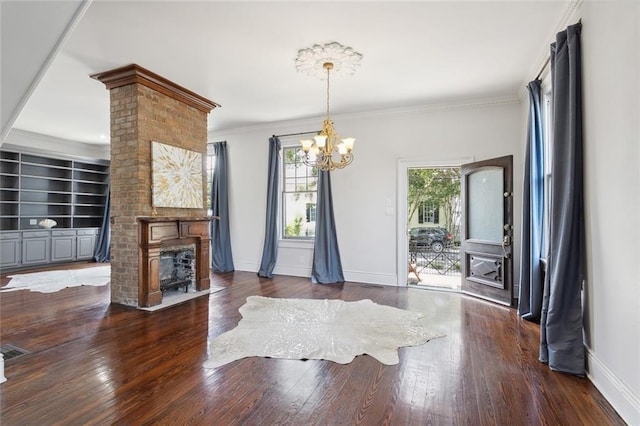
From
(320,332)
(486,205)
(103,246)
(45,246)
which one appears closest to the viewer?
(320,332)

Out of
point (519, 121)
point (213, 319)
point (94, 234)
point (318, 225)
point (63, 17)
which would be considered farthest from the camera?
point (94, 234)

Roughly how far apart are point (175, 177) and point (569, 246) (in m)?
4.64

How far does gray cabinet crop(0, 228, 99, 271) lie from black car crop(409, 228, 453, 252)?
8.32m

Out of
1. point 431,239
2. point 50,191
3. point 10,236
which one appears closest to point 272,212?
point 431,239

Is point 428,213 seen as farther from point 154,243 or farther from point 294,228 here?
point 154,243

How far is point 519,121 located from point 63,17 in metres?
5.43

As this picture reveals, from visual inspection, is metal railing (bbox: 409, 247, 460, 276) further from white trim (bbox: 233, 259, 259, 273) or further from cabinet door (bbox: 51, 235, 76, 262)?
cabinet door (bbox: 51, 235, 76, 262)

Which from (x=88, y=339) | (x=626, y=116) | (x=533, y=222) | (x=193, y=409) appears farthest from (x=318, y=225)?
(x=626, y=116)

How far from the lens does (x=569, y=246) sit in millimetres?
2523

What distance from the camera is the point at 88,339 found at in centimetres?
311

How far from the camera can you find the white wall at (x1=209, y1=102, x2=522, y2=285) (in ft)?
16.5

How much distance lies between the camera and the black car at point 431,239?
28.2 ft

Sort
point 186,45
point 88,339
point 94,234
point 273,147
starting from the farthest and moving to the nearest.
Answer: point 94,234 < point 273,147 < point 186,45 < point 88,339

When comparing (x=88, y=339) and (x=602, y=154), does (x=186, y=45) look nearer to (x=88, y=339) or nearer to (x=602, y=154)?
(x=88, y=339)
